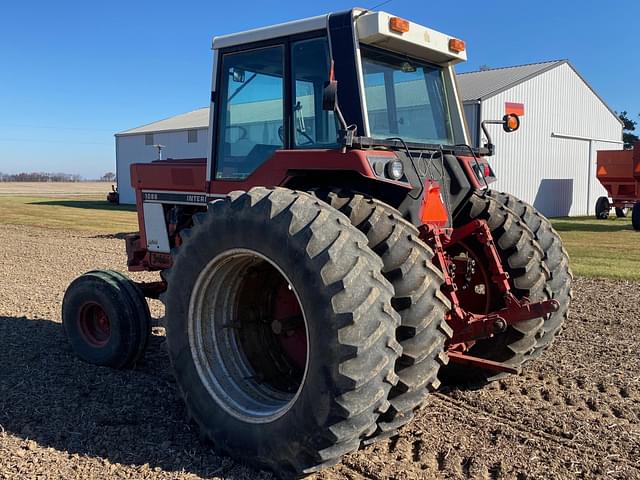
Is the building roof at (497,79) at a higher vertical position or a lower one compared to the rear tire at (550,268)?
higher

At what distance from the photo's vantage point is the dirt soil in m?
3.64

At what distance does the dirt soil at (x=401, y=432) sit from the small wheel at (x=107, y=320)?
5.6 inches

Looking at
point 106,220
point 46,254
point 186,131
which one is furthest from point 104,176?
point 46,254

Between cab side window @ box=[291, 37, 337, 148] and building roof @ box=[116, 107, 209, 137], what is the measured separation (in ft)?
93.3

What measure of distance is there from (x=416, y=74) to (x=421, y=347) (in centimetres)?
252

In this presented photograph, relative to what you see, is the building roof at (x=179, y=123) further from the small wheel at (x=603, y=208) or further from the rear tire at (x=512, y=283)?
the rear tire at (x=512, y=283)

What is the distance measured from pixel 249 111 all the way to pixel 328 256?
2.16 metres

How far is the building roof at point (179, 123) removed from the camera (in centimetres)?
3409

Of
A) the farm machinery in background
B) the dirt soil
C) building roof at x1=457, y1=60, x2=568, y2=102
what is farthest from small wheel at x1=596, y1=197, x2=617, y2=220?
the dirt soil

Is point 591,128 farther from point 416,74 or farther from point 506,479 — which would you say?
point 506,479

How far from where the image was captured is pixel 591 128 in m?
29.5

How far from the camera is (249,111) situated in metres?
5.02

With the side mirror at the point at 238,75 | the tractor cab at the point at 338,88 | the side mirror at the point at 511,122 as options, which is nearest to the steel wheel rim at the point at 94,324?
the tractor cab at the point at 338,88

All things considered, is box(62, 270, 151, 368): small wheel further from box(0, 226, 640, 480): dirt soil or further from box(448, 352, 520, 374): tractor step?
box(448, 352, 520, 374): tractor step
